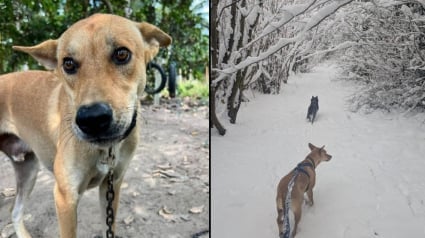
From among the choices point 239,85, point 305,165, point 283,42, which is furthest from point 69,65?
point 305,165

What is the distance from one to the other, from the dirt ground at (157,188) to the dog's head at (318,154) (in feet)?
1.08

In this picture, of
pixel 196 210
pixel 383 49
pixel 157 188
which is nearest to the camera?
pixel 383 49

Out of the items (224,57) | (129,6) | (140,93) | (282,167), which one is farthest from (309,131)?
(129,6)

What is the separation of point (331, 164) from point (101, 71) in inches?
25.7

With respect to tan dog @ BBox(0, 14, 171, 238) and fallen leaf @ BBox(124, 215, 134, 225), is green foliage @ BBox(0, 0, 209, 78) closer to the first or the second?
tan dog @ BBox(0, 14, 171, 238)

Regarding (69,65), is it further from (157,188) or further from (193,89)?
(157,188)

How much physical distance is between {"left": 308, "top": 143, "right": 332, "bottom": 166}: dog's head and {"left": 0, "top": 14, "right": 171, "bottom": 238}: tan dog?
19.2 inches

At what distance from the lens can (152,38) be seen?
1.19 m

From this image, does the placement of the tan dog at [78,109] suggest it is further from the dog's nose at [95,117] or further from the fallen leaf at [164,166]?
the fallen leaf at [164,166]

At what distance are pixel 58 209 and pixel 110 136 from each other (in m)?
0.37

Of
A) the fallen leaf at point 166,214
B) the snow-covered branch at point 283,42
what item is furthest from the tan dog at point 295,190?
the fallen leaf at point 166,214

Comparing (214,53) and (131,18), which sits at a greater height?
(131,18)

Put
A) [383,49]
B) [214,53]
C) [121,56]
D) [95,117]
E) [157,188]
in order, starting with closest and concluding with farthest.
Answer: [95,117] → [121,56] → [383,49] → [214,53] → [157,188]

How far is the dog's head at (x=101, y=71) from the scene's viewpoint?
0.96 metres
